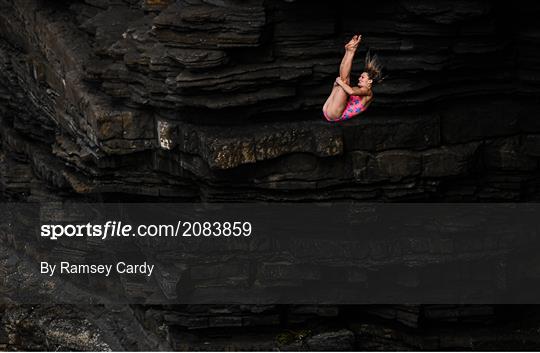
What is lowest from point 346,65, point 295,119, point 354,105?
point 354,105

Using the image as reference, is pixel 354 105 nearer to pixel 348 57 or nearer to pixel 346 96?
pixel 346 96

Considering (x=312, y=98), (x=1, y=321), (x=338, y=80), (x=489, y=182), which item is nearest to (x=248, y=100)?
(x=312, y=98)

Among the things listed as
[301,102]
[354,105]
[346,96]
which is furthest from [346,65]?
[301,102]

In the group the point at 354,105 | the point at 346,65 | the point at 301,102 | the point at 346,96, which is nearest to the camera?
the point at 346,65

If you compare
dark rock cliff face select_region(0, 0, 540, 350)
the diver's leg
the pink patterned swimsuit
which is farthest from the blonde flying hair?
dark rock cliff face select_region(0, 0, 540, 350)

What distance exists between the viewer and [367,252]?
38094 mm

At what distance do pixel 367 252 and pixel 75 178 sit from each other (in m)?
10.1

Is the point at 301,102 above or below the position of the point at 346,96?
above

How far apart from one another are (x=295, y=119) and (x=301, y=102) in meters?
0.75

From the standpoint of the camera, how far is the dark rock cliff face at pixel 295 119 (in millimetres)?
34719

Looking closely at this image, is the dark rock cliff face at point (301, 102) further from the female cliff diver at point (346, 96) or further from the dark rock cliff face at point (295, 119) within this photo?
the female cliff diver at point (346, 96)

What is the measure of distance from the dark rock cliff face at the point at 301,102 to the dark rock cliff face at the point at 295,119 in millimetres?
42

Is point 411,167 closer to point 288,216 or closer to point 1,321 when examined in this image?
point 288,216

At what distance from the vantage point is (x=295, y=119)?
119 ft
